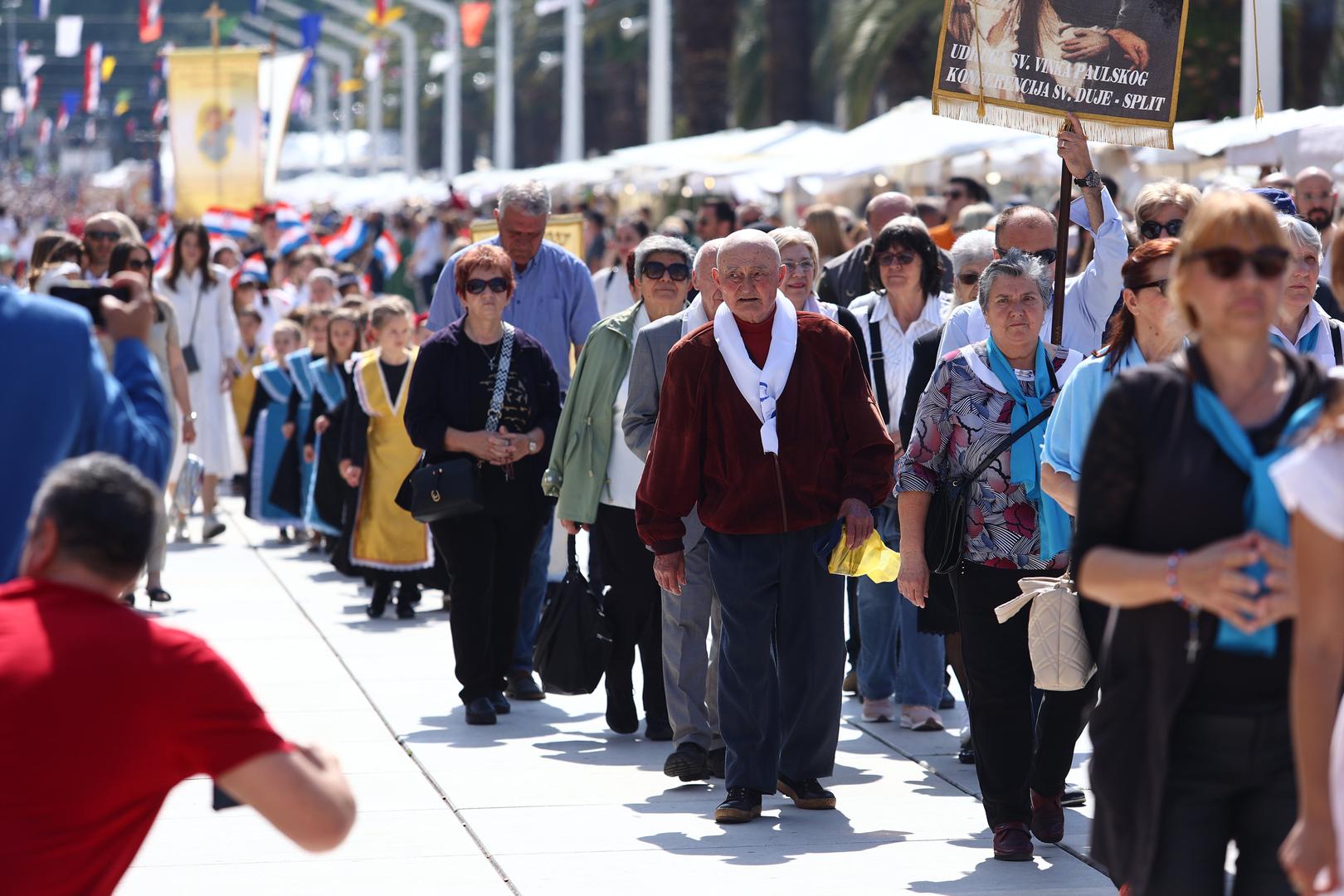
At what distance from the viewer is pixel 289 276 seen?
828 inches

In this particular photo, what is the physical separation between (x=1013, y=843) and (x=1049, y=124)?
2.73 m

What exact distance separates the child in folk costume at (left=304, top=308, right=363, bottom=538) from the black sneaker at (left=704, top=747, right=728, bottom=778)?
16.9 ft

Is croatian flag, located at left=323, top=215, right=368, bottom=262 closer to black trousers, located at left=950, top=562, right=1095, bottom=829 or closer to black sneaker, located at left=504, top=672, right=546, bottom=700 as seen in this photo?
black sneaker, located at left=504, top=672, right=546, bottom=700

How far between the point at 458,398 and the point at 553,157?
6674 cm

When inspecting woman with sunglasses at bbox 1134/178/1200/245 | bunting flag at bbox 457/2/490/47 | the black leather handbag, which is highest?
bunting flag at bbox 457/2/490/47

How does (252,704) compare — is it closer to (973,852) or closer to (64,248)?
(973,852)

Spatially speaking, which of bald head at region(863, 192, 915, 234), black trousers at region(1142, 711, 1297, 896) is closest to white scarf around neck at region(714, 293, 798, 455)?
black trousers at region(1142, 711, 1297, 896)

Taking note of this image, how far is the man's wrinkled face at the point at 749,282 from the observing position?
666 cm

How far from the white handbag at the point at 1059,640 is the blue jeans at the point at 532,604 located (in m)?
3.72

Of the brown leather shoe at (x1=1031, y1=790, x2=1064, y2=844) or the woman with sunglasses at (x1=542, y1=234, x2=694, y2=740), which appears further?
the woman with sunglasses at (x1=542, y1=234, x2=694, y2=740)

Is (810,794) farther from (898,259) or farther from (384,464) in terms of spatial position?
(384,464)

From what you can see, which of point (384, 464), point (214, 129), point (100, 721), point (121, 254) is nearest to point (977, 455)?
point (100, 721)

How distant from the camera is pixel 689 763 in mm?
7344

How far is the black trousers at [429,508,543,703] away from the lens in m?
8.35
